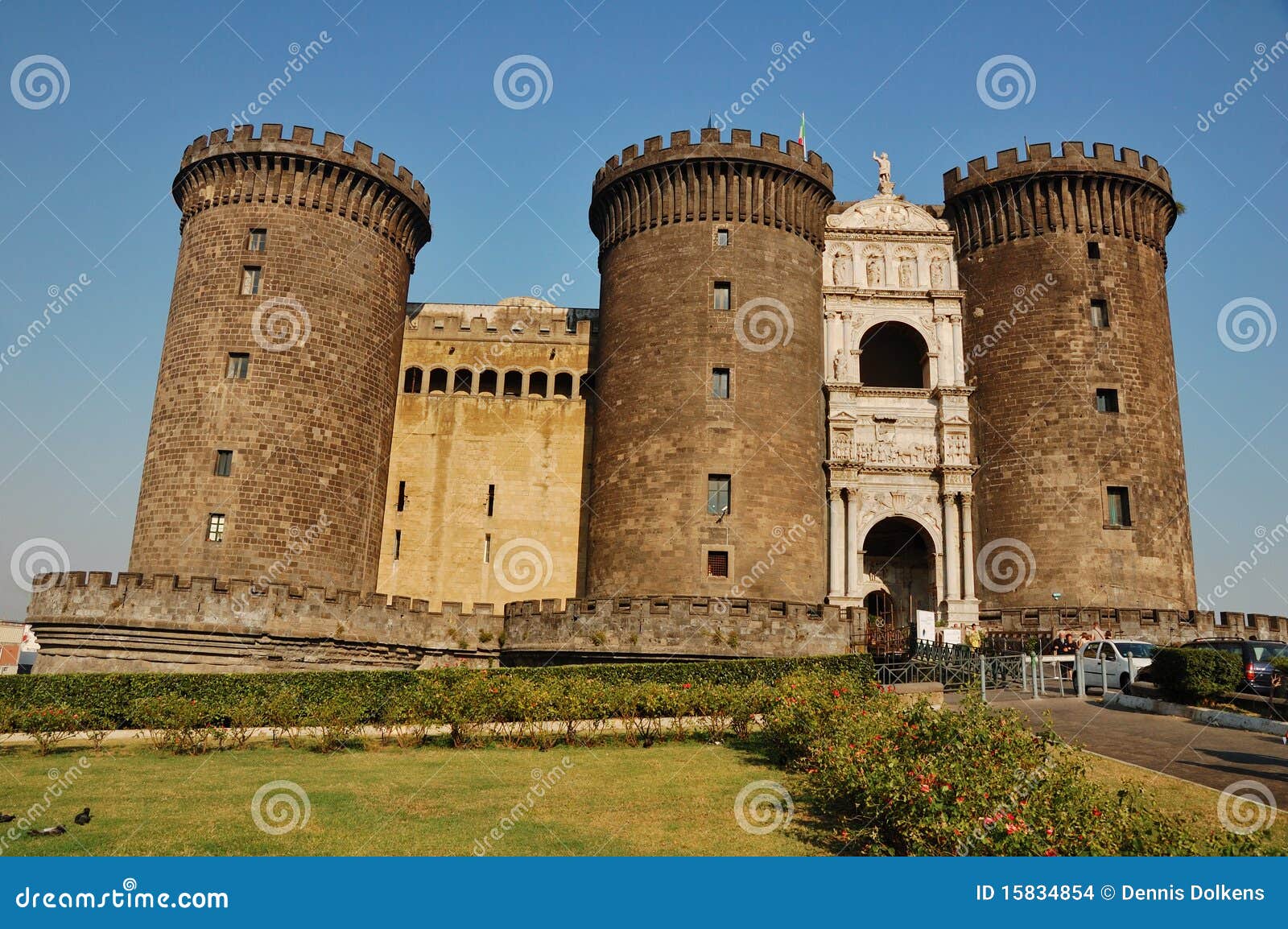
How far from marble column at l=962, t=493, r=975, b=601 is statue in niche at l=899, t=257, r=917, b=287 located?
8609 mm

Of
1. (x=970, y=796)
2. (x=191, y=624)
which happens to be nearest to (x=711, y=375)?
(x=191, y=624)

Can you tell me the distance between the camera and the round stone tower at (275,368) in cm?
3009

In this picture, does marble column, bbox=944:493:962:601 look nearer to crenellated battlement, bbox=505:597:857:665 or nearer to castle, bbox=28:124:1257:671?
castle, bbox=28:124:1257:671

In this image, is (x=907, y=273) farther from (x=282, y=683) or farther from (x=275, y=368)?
(x=282, y=683)

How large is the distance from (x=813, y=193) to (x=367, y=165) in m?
16.0

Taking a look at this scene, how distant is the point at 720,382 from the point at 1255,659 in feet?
58.0

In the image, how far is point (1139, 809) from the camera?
8969 millimetres

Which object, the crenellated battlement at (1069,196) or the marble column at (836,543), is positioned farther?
the crenellated battlement at (1069,196)

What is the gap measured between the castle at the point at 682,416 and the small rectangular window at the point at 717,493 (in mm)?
87

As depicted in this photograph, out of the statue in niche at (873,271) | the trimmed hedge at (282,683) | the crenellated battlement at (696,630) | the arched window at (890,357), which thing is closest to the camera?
the trimmed hedge at (282,683)

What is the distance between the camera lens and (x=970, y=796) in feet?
29.9

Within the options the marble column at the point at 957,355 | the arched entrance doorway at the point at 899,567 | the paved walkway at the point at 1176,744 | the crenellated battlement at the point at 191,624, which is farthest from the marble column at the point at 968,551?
the crenellated battlement at the point at 191,624

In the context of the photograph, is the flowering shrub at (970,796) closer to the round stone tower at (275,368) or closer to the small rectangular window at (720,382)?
the small rectangular window at (720,382)

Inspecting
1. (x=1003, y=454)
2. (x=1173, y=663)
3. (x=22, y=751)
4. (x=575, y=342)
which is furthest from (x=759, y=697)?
(x=575, y=342)
